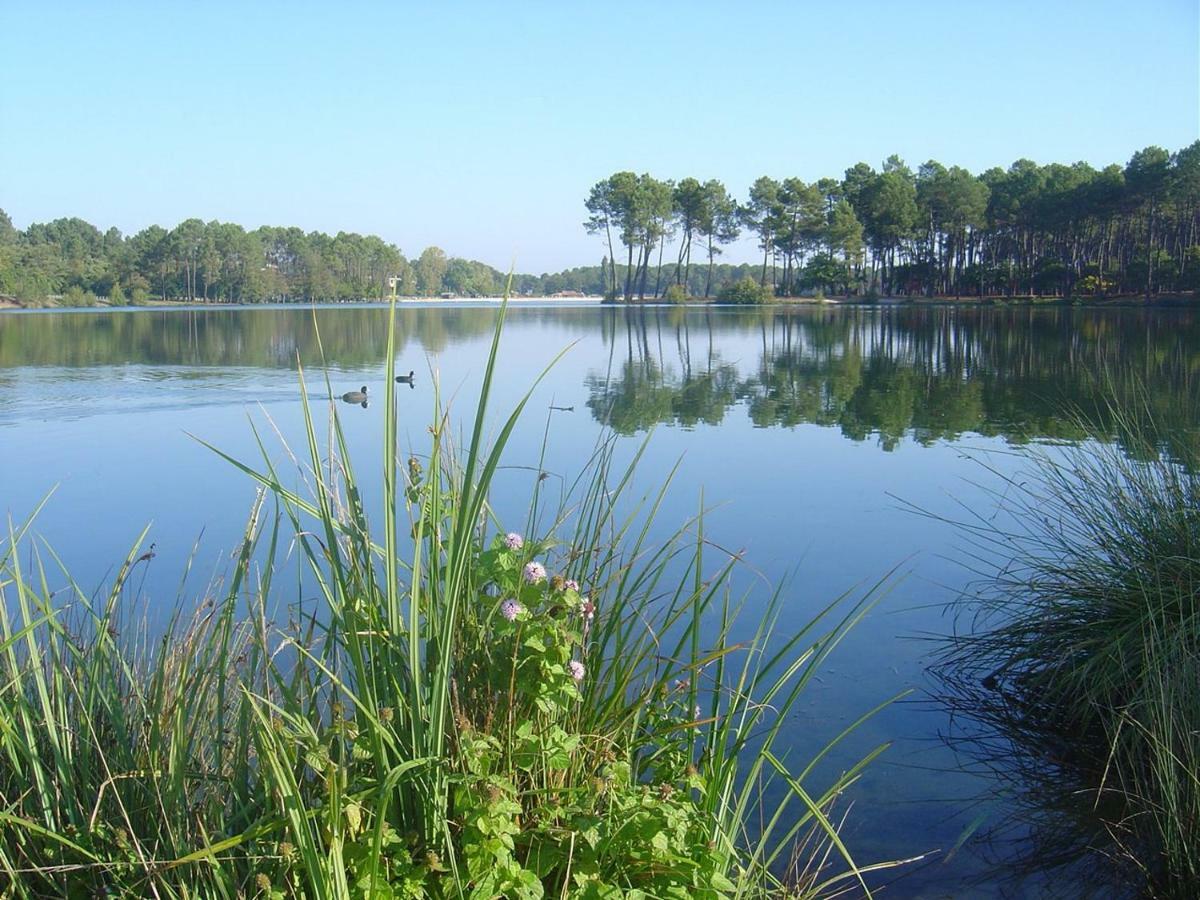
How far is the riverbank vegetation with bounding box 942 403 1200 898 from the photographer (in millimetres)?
2918

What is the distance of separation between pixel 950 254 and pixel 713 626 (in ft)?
219

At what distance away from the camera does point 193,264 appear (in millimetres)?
90250

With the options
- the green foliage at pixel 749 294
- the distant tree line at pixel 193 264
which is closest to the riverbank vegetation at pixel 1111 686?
the green foliage at pixel 749 294

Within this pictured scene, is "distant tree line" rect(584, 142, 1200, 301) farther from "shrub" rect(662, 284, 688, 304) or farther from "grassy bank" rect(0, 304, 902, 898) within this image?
"grassy bank" rect(0, 304, 902, 898)

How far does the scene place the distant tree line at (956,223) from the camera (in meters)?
51.0

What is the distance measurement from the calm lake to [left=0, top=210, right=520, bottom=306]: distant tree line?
53.1m

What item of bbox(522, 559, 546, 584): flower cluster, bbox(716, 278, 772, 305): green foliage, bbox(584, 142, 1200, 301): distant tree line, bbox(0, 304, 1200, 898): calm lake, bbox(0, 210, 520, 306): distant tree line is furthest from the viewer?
bbox(0, 210, 520, 306): distant tree line

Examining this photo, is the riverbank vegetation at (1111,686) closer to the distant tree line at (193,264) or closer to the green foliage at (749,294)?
the green foliage at (749,294)

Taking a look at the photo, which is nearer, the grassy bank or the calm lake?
the grassy bank

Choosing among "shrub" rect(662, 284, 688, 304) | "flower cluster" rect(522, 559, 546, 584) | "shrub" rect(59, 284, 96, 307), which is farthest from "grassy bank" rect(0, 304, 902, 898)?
"shrub" rect(59, 284, 96, 307)

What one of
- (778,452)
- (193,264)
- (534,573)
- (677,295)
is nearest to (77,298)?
(193,264)

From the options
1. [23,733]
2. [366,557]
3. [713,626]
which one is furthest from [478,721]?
[713,626]

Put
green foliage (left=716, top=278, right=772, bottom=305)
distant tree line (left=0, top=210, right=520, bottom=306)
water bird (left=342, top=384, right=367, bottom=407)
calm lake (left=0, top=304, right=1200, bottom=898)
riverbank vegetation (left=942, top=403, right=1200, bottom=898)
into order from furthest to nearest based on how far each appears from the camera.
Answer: distant tree line (left=0, top=210, right=520, bottom=306), green foliage (left=716, top=278, right=772, bottom=305), water bird (left=342, top=384, right=367, bottom=407), calm lake (left=0, top=304, right=1200, bottom=898), riverbank vegetation (left=942, top=403, right=1200, bottom=898)

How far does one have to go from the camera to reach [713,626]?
16.0ft
